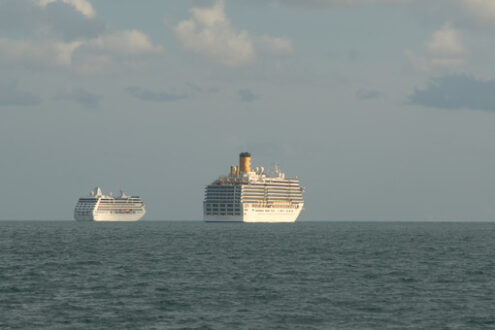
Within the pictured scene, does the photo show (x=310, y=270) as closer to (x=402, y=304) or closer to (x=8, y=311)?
(x=402, y=304)

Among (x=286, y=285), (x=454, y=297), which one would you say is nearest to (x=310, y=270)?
(x=286, y=285)

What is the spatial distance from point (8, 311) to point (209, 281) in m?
17.0

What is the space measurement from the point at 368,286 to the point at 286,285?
5.23 meters

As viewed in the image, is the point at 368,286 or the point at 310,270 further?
the point at 310,270

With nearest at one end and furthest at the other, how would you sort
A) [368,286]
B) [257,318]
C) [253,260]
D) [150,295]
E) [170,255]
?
[257,318] < [150,295] < [368,286] < [253,260] < [170,255]

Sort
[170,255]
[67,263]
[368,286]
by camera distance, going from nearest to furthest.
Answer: [368,286]
[67,263]
[170,255]

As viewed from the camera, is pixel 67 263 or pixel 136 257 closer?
pixel 67 263

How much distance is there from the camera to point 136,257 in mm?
78312

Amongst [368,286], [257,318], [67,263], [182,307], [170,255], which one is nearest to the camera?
[257,318]

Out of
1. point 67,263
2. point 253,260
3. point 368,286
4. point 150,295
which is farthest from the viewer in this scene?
point 253,260

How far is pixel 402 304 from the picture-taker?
43750mm

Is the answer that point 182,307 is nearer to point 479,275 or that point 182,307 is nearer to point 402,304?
point 402,304

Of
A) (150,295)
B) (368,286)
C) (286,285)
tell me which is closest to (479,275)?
(368,286)

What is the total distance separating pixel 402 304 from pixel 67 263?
116ft
